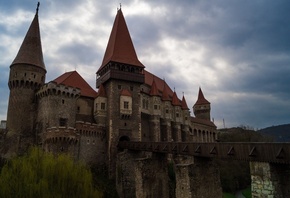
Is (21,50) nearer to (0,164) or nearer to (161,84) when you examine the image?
(0,164)

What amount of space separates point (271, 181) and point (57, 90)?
24.2 m

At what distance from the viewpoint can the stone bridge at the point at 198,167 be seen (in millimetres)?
11227

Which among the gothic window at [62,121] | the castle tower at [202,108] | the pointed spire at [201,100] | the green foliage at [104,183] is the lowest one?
the green foliage at [104,183]

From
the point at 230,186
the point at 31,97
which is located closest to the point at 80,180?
the point at 31,97

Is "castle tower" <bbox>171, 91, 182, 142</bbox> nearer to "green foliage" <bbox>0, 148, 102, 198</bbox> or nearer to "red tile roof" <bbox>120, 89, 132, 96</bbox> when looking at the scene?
"red tile roof" <bbox>120, 89, 132, 96</bbox>

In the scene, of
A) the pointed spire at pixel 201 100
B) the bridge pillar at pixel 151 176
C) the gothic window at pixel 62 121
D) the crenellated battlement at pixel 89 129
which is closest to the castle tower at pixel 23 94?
the gothic window at pixel 62 121

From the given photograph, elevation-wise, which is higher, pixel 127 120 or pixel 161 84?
pixel 161 84

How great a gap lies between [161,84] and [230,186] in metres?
21.5

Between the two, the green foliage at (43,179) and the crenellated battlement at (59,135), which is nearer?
the green foliage at (43,179)

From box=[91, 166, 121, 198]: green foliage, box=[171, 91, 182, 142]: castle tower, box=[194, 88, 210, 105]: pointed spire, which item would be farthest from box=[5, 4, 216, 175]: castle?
box=[194, 88, 210, 105]: pointed spire

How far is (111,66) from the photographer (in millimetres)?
33438

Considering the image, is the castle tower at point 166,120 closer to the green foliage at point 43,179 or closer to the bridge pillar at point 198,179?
the green foliage at point 43,179

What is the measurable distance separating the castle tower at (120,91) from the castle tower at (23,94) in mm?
8524

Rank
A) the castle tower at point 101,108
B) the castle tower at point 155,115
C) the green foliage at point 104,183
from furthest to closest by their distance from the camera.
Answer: the castle tower at point 155,115 < the castle tower at point 101,108 < the green foliage at point 104,183
